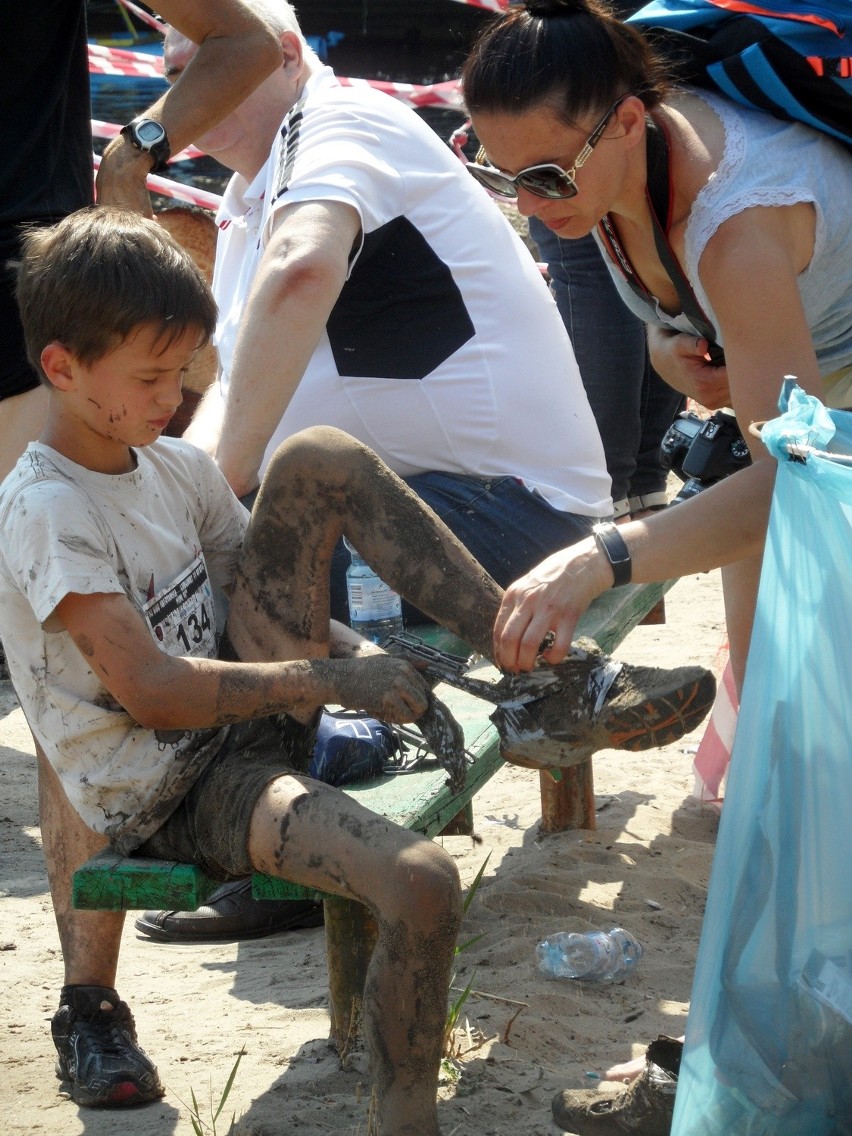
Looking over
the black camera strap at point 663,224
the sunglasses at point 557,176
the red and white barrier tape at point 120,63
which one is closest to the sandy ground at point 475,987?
the black camera strap at point 663,224

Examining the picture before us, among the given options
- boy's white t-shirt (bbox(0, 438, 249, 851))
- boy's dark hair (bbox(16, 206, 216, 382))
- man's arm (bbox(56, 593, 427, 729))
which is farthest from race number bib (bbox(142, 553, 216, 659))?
boy's dark hair (bbox(16, 206, 216, 382))

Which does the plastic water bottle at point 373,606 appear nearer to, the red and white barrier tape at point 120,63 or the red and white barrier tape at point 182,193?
the red and white barrier tape at point 182,193

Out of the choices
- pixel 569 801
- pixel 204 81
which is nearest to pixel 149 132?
pixel 204 81

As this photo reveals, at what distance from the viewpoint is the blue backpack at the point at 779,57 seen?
2.32 meters

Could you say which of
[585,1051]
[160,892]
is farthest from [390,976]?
[585,1051]

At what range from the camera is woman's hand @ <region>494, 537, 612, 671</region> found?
2.18 m

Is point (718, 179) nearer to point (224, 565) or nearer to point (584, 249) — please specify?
point (224, 565)

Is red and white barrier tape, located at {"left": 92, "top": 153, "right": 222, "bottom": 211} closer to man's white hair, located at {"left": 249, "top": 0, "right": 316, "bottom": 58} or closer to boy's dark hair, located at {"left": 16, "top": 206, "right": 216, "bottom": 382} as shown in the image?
man's white hair, located at {"left": 249, "top": 0, "right": 316, "bottom": 58}

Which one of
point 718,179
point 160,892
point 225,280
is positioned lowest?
point 160,892

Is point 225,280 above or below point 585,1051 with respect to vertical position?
above

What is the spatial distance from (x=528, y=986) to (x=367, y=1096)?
1.84 feet

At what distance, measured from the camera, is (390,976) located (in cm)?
207

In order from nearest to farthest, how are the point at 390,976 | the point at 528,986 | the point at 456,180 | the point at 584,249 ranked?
1. the point at 390,976
2. the point at 528,986
3. the point at 456,180
4. the point at 584,249

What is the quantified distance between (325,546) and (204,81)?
4.38 feet
